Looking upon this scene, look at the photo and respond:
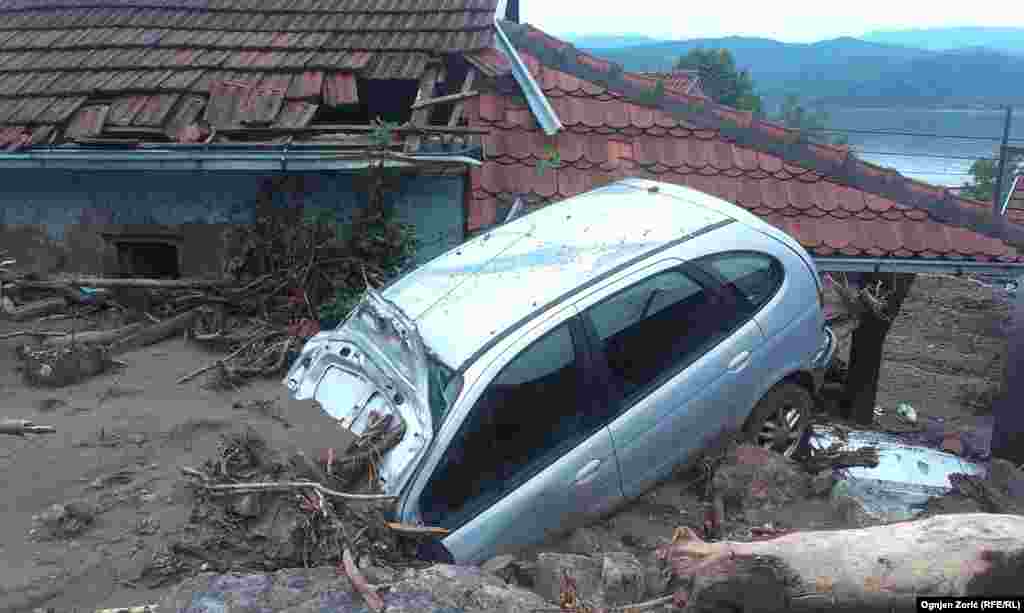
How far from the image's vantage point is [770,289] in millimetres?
4961

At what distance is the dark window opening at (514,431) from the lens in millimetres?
3891

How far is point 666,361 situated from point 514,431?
98 cm

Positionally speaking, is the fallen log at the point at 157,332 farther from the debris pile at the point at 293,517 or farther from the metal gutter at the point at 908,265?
the metal gutter at the point at 908,265

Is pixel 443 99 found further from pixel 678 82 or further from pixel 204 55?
pixel 678 82

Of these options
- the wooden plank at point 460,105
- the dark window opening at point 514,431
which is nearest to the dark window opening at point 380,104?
the wooden plank at point 460,105

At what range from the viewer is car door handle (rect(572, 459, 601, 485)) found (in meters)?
4.12

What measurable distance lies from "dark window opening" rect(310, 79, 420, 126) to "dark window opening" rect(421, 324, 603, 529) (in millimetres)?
4567

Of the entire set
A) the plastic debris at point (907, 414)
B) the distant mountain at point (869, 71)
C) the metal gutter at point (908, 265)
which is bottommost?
the plastic debris at point (907, 414)

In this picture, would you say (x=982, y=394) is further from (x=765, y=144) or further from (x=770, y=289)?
(x=770, y=289)

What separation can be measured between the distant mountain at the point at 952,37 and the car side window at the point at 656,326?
81654 mm

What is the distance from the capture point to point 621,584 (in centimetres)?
336

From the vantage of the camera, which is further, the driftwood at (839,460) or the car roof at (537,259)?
the driftwood at (839,460)

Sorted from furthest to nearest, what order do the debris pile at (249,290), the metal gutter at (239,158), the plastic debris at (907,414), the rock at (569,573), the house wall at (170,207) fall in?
1. the plastic debris at (907,414)
2. the house wall at (170,207)
3. the metal gutter at (239,158)
4. the debris pile at (249,290)
5. the rock at (569,573)

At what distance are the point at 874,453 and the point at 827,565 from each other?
2861 mm
